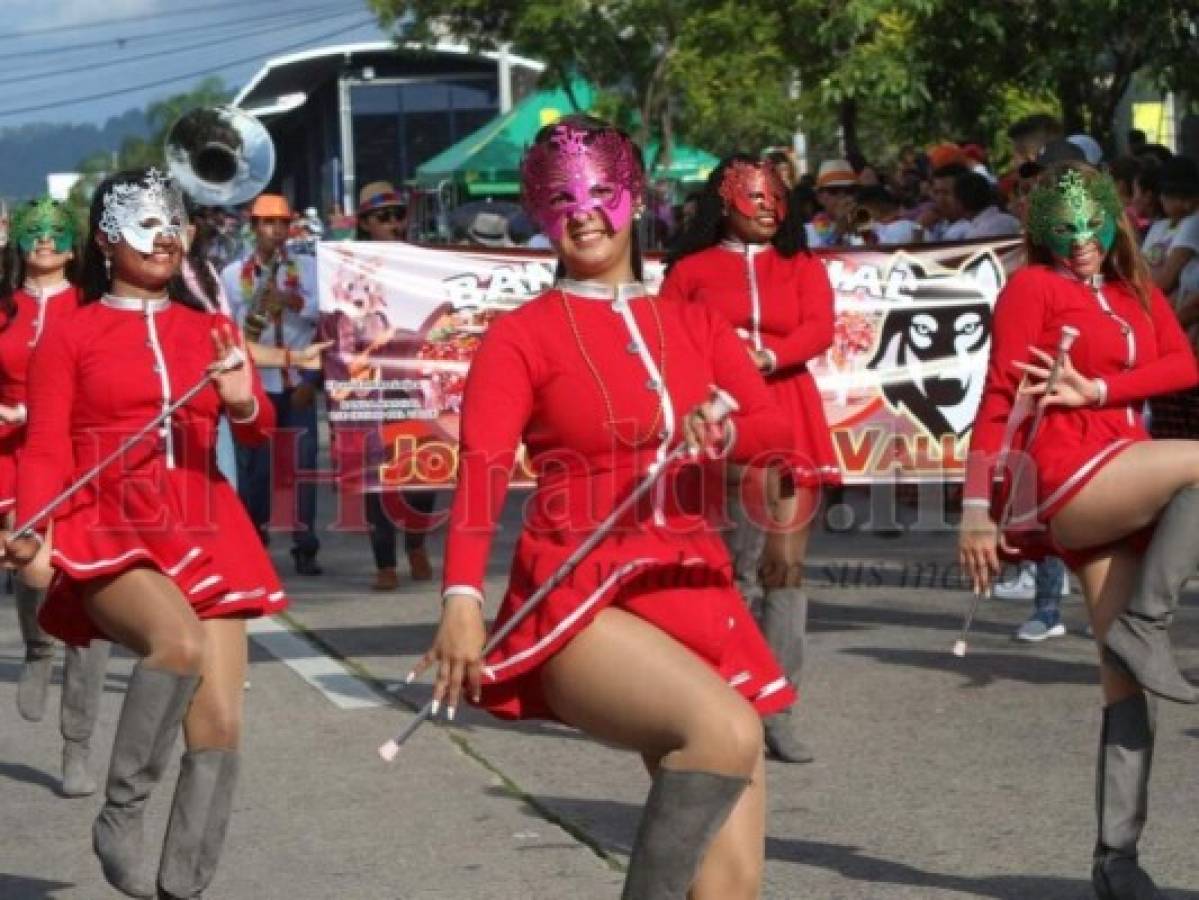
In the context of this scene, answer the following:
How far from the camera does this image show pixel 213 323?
22.7 feet

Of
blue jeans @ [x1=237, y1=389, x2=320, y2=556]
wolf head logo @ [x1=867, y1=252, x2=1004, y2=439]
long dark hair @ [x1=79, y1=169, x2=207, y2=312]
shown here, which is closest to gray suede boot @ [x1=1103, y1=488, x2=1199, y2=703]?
long dark hair @ [x1=79, y1=169, x2=207, y2=312]

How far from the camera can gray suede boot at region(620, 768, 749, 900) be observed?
4863mm

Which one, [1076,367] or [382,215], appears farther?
[382,215]

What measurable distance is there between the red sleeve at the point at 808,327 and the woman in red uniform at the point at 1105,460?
6.62 ft

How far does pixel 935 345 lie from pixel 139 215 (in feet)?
24.6

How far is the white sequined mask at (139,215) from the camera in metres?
6.83

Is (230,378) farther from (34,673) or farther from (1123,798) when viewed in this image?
(34,673)

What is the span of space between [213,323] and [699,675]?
2.41 metres

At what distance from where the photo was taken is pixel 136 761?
6.54m

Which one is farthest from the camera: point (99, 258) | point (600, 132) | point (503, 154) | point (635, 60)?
point (503, 154)

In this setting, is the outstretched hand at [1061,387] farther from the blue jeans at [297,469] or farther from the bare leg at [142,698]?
the blue jeans at [297,469]

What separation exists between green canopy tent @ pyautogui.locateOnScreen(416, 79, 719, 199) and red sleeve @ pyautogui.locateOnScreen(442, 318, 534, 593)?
36.8m

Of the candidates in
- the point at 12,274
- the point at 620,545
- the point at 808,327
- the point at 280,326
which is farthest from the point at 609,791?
the point at 280,326

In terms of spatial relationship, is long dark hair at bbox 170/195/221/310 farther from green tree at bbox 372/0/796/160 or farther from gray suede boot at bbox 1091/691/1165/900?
green tree at bbox 372/0/796/160
